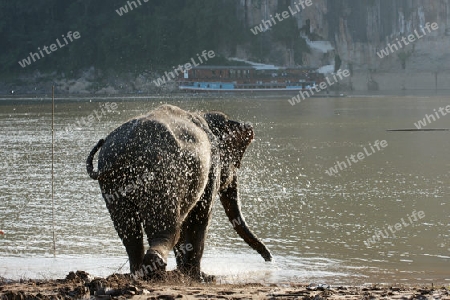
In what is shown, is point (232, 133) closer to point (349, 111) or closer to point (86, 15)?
point (349, 111)

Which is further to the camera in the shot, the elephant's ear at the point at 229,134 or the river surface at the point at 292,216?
the river surface at the point at 292,216

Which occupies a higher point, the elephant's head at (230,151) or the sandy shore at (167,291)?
the elephant's head at (230,151)

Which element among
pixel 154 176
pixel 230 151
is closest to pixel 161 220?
pixel 154 176

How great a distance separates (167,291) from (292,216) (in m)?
9.91

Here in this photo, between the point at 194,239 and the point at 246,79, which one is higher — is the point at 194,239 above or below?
below

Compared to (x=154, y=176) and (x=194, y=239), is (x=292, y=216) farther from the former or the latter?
(x=154, y=176)

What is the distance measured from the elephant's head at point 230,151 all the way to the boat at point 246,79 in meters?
91.0

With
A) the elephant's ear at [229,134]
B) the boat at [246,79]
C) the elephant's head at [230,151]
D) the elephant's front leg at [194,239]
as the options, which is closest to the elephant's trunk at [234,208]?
the elephant's head at [230,151]

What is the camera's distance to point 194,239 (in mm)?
10203

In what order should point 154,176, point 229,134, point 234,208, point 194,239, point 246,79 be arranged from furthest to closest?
1. point 246,79
2. point 234,208
3. point 229,134
4. point 194,239
5. point 154,176

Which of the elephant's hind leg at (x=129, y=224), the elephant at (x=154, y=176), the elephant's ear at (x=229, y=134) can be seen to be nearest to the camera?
the elephant at (x=154, y=176)

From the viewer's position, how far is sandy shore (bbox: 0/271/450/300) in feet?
25.9

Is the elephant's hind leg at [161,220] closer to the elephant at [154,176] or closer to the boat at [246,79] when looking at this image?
the elephant at [154,176]

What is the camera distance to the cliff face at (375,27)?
127m
